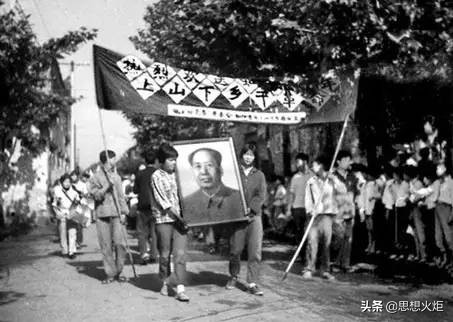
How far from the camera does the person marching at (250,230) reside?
780cm

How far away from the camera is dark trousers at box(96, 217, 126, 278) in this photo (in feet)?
28.1

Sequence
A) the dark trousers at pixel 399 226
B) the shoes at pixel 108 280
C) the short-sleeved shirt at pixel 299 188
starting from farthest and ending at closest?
1. the dark trousers at pixel 399 226
2. the short-sleeved shirt at pixel 299 188
3. the shoes at pixel 108 280

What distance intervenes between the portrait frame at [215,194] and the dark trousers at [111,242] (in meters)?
1.61

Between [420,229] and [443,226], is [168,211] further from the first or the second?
[420,229]

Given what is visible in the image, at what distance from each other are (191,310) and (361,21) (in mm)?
3924

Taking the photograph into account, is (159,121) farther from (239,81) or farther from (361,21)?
(361,21)

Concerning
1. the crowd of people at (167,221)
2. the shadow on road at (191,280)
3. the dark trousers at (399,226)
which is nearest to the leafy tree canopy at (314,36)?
the crowd of people at (167,221)

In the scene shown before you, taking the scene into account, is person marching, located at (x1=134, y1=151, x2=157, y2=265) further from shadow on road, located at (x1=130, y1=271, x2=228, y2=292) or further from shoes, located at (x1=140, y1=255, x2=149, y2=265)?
shadow on road, located at (x1=130, y1=271, x2=228, y2=292)

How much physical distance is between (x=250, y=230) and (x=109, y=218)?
221 cm

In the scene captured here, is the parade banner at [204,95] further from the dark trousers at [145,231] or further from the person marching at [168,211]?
the dark trousers at [145,231]

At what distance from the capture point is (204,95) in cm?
845

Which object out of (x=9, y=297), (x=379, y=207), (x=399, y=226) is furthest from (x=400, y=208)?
(x=9, y=297)

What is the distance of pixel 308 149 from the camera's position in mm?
18906

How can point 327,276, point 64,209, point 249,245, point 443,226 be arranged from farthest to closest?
point 64,209
point 443,226
point 327,276
point 249,245
